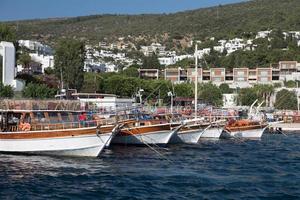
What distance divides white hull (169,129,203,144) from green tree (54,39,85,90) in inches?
1865

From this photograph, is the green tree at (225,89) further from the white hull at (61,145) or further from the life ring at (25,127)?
the life ring at (25,127)

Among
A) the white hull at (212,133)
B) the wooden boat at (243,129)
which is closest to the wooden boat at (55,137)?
the white hull at (212,133)

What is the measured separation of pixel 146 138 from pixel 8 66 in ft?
158

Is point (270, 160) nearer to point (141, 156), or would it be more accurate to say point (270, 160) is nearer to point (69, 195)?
point (141, 156)

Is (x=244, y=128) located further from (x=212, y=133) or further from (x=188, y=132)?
(x=188, y=132)

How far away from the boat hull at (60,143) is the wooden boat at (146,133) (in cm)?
845

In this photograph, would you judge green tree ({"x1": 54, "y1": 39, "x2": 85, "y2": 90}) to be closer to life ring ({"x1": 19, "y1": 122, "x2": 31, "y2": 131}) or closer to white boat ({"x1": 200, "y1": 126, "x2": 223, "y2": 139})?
white boat ({"x1": 200, "y1": 126, "x2": 223, "y2": 139})

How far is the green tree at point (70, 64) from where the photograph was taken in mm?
99031

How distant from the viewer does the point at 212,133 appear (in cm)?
6103

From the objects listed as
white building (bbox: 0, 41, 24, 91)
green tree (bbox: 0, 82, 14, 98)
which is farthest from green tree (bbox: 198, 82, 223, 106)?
green tree (bbox: 0, 82, 14, 98)

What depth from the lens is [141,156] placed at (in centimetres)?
4109

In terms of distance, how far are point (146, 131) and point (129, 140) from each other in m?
1.57

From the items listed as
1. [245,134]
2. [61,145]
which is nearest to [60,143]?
[61,145]

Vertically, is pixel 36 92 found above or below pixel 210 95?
below
